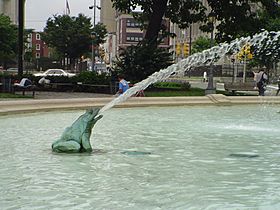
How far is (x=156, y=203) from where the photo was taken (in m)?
5.99

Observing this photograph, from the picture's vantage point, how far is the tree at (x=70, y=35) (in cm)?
7675

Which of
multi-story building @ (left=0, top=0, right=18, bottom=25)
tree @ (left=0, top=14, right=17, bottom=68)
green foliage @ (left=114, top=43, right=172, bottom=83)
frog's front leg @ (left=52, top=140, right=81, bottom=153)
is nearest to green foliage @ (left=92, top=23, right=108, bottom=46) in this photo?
tree @ (left=0, top=14, right=17, bottom=68)

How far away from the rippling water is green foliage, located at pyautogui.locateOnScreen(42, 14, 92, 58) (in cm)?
6317

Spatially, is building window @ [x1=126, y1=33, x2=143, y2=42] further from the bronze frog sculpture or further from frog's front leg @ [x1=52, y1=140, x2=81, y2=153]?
frog's front leg @ [x1=52, y1=140, x2=81, y2=153]

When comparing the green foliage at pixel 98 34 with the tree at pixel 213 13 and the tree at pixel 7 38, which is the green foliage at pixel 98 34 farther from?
the tree at pixel 213 13

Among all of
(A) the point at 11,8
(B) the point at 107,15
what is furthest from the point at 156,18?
(B) the point at 107,15

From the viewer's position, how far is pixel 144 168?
8078 mm

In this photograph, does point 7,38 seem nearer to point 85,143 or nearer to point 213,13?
point 213,13

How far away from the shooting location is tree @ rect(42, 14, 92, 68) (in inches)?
3022

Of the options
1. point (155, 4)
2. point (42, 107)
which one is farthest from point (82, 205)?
point (155, 4)

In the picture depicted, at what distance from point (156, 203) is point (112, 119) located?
958cm

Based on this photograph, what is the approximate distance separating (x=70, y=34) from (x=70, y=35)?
0.89 ft

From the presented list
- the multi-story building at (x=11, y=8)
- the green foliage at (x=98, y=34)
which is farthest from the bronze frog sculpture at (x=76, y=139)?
A: the multi-story building at (x=11, y=8)

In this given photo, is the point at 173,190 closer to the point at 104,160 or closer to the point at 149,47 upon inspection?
the point at 104,160
